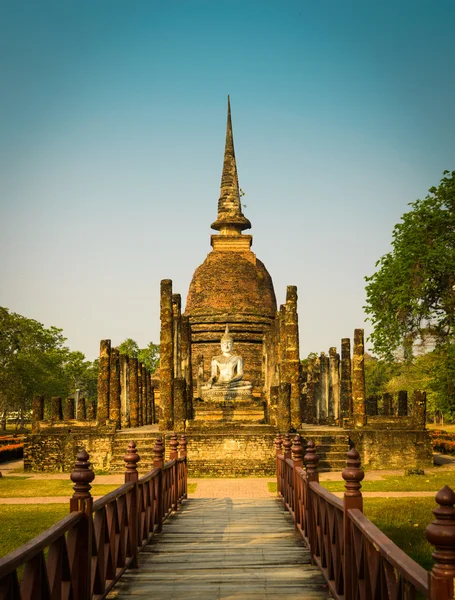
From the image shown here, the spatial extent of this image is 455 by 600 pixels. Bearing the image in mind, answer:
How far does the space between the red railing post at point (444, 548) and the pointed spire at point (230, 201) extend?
1580 inches

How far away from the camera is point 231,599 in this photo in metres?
5.88

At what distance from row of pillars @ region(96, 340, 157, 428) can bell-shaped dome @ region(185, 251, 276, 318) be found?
5325 mm

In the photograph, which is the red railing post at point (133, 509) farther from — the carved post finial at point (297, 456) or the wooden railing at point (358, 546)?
the carved post finial at point (297, 456)

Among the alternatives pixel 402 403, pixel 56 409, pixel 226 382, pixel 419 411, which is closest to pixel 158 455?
pixel 419 411

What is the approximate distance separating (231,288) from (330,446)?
2001cm

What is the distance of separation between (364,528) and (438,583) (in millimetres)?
1733

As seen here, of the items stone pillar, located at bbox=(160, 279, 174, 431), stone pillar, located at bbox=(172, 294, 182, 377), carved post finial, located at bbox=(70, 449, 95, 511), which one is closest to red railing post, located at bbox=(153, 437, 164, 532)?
carved post finial, located at bbox=(70, 449, 95, 511)

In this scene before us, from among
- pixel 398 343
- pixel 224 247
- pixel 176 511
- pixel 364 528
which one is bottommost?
pixel 176 511

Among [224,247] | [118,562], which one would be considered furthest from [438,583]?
[224,247]

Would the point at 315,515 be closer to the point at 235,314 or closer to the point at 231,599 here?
the point at 231,599

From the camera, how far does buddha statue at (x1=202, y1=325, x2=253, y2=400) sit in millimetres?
28984

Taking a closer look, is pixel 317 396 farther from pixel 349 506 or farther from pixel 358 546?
pixel 358 546

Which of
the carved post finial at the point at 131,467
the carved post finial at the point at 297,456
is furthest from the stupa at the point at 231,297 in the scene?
the carved post finial at the point at 131,467

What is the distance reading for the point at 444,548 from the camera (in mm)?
2988
